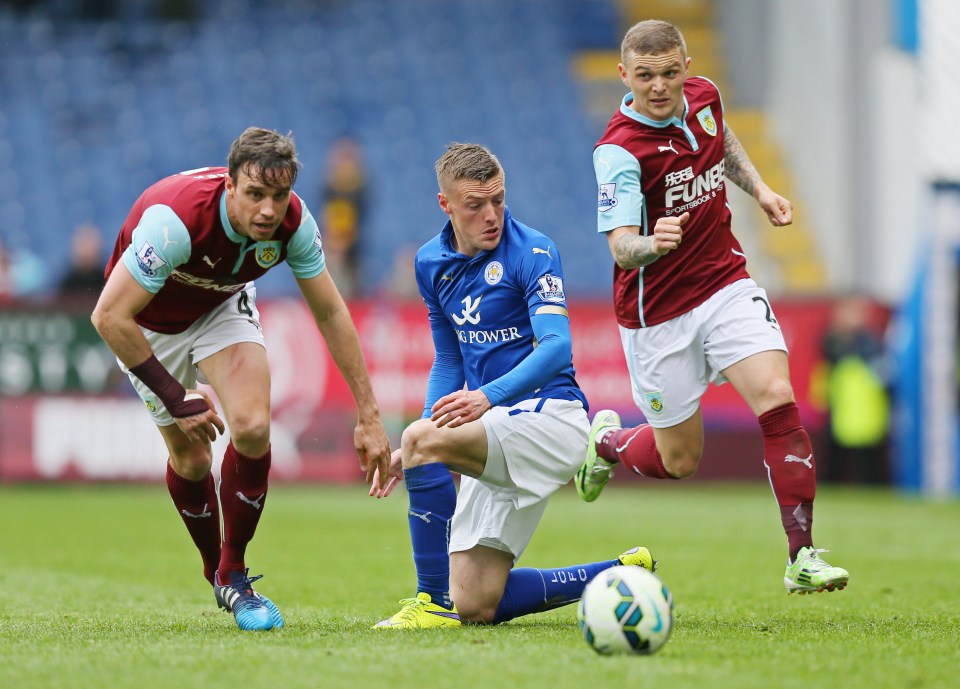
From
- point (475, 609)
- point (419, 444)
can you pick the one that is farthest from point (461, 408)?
point (475, 609)

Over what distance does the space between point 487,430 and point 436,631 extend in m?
0.86

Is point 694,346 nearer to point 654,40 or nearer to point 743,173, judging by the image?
point 743,173

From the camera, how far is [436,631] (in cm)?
572

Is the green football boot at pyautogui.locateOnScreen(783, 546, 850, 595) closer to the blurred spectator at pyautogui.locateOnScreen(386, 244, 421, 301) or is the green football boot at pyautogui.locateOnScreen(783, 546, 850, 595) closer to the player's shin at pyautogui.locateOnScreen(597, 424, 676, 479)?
the player's shin at pyautogui.locateOnScreen(597, 424, 676, 479)

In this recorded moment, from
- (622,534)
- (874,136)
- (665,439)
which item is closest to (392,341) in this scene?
(622,534)

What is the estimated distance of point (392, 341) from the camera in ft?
54.5

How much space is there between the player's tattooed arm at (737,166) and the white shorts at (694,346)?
50 centimetres

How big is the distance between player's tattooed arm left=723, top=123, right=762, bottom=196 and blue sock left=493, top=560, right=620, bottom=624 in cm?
203

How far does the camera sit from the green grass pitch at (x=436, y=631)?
4.61 m

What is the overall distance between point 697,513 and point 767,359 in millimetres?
7331

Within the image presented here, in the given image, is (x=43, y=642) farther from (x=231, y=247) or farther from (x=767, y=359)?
(x=767, y=359)

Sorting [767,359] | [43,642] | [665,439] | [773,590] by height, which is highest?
[767,359]

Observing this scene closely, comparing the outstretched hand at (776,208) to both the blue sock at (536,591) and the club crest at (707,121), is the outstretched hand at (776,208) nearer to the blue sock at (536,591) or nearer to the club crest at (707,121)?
the club crest at (707,121)

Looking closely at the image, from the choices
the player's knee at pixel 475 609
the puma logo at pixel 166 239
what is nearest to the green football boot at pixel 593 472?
the player's knee at pixel 475 609
